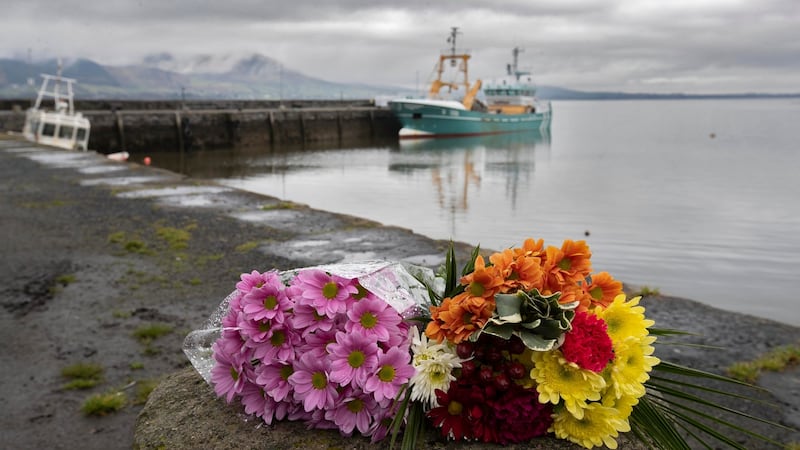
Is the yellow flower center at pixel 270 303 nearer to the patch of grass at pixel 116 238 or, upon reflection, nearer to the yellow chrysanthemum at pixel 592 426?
the yellow chrysanthemum at pixel 592 426

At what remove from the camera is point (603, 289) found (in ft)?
7.02

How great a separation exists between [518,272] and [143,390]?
3216 millimetres

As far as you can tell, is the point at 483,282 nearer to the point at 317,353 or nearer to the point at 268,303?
the point at 317,353

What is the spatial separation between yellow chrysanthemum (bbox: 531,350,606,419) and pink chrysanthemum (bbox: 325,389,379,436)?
470 mm

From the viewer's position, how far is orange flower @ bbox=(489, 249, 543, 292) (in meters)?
1.95

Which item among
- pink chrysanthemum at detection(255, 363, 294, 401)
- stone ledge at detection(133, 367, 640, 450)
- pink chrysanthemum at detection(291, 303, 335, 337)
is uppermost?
pink chrysanthemum at detection(291, 303, 335, 337)

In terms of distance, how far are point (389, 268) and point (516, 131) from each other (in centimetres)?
6134

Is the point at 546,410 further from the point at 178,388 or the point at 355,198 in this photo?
the point at 355,198

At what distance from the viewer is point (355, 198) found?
23.4 m

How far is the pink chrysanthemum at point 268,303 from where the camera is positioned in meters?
2.07

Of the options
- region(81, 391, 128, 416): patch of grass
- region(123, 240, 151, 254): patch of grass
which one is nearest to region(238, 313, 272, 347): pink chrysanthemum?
region(81, 391, 128, 416): patch of grass

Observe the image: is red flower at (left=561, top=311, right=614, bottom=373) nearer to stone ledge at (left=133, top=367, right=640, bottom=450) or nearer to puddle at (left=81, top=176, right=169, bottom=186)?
stone ledge at (left=133, top=367, right=640, bottom=450)

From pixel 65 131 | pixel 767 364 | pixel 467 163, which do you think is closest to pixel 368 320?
pixel 767 364

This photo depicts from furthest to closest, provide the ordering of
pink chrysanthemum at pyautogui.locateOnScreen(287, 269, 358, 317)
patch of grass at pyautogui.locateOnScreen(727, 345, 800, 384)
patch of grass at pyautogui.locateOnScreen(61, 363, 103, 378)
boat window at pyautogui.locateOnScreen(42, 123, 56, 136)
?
boat window at pyautogui.locateOnScreen(42, 123, 56, 136)
patch of grass at pyautogui.locateOnScreen(727, 345, 800, 384)
patch of grass at pyautogui.locateOnScreen(61, 363, 103, 378)
pink chrysanthemum at pyautogui.locateOnScreen(287, 269, 358, 317)
